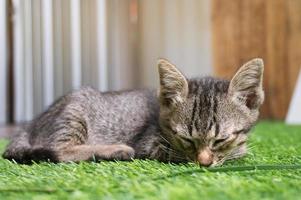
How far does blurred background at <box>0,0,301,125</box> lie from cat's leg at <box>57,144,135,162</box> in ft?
8.23

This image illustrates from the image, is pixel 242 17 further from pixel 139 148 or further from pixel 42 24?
pixel 139 148

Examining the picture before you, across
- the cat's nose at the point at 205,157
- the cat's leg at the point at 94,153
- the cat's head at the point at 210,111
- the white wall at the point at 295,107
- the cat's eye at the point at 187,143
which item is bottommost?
the white wall at the point at 295,107

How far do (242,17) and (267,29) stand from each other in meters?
0.25

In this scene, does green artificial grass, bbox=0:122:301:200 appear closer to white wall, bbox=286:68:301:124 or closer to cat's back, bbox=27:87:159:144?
cat's back, bbox=27:87:159:144

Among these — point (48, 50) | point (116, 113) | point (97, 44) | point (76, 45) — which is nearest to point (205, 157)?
point (116, 113)

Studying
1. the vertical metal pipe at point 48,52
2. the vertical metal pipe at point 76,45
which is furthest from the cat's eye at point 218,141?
the vertical metal pipe at point 76,45

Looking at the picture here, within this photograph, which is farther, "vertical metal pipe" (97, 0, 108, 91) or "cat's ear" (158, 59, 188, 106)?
"vertical metal pipe" (97, 0, 108, 91)

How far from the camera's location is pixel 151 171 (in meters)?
1.51

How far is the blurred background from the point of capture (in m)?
4.34

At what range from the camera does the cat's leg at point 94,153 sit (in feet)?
6.18

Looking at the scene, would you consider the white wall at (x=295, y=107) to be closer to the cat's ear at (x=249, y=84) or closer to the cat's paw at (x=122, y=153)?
the cat's ear at (x=249, y=84)

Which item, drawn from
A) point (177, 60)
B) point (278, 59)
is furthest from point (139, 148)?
point (177, 60)

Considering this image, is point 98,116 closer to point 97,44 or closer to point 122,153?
point 122,153

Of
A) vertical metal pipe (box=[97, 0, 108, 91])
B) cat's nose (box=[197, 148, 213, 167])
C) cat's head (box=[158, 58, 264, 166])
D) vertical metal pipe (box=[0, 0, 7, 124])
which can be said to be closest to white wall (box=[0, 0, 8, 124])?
vertical metal pipe (box=[0, 0, 7, 124])
